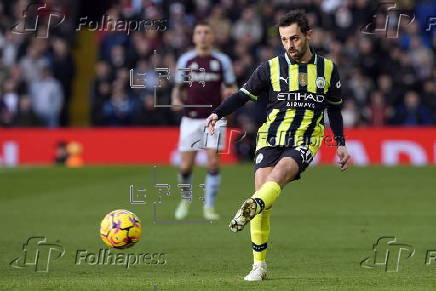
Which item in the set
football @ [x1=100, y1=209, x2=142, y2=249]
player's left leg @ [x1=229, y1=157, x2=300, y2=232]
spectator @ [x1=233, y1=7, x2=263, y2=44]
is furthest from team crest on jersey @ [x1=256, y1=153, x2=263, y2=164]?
spectator @ [x1=233, y1=7, x2=263, y2=44]

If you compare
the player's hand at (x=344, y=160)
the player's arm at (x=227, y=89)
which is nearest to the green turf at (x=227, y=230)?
the player's hand at (x=344, y=160)

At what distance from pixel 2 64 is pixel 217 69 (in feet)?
41.8

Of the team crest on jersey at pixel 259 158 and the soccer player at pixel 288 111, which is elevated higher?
the soccer player at pixel 288 111

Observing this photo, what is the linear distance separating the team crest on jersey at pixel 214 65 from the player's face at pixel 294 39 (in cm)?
523

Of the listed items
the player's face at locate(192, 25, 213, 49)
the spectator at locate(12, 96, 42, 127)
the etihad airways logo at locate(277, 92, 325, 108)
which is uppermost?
the player's face at locate(192, 25, 213, 49)

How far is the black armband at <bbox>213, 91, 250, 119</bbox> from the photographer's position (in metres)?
8.66

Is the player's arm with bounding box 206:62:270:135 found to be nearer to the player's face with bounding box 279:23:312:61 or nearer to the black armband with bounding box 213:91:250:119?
the black armband with bounding box 213:91:250:119

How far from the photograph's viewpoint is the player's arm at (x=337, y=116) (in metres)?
8.66

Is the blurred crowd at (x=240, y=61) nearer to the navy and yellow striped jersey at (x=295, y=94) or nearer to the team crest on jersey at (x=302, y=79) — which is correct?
the navy and yellow striped jersey at (x=295, y=94)

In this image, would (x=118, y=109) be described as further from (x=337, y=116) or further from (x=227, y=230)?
(x=337, y=116)

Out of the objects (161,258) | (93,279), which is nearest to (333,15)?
(161,258)

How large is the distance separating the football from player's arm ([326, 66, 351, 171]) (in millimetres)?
2141

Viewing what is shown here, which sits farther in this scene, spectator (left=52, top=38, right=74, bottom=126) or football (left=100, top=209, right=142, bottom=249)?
spectator (left=52, top=38, right=74, bottom=126)

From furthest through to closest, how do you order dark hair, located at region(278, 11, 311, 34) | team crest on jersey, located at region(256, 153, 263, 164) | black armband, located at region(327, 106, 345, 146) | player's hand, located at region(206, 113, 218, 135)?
black armband, located at region(327, 106, 345, 146) → team crest on jersey, located at region(256, 153, 263, 164) → player's hand, located at region(206, 113, 218, 135) → dark hair, located at region(278, 11, 311, 34)
